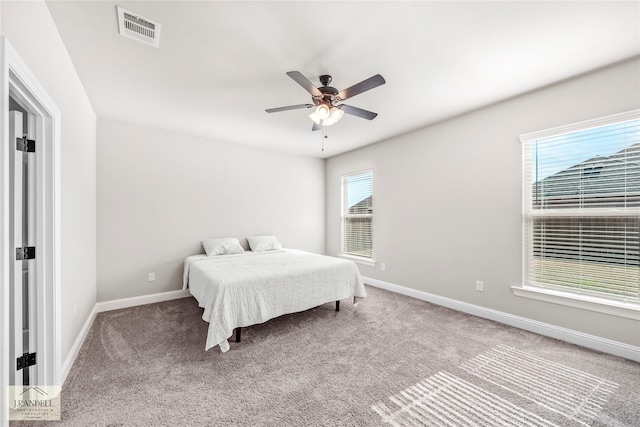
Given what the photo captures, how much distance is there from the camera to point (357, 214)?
5105 millimetres

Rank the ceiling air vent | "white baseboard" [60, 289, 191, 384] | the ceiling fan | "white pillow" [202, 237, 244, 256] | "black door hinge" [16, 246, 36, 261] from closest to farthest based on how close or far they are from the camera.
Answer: "black door hinge" [16, 246, 36, 261], the ceiling air vent, "white baseboard" [60, 289, 191, 384], the ceiling fan, "white pillow" [202, 237, 244, 256]

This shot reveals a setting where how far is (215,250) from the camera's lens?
4016 mm

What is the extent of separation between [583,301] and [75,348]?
15.2 feet

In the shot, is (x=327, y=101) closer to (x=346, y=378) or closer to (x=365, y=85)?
(x=365, y=85)

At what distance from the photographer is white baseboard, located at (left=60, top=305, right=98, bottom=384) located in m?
1.98

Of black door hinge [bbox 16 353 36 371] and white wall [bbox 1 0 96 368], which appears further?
black door hinge [bbox 16 353 36 371]

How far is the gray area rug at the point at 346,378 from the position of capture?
1.63 m

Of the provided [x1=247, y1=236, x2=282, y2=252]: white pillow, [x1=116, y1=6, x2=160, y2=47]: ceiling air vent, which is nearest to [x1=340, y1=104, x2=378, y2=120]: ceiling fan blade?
[x1=116, y1=6, x2=160, y2=47]: ceiling air vent

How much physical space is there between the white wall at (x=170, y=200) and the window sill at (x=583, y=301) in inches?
148

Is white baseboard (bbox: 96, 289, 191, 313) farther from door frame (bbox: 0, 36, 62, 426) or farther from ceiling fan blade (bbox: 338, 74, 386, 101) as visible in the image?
ceiling fan blade (bbox: 338, 74, 386, 101)

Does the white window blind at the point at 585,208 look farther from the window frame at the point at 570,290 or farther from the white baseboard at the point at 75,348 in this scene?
the white baseboard at the point at 75,348

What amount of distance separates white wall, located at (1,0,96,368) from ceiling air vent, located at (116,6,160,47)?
40cm

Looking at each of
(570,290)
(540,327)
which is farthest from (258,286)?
(570,290)

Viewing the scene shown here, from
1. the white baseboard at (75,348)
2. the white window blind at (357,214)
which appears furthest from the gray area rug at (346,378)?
the white window blind at (357,214)
